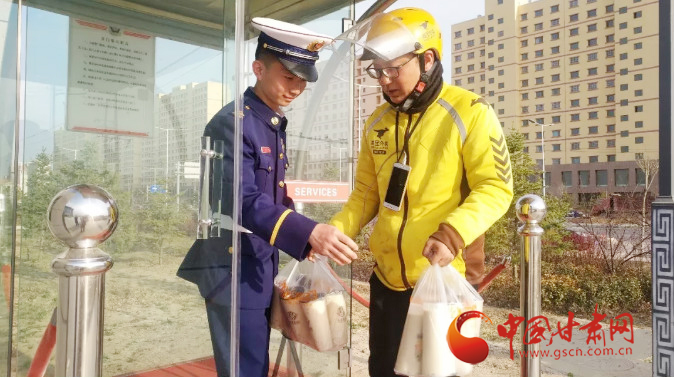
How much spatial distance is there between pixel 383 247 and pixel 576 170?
201 ft

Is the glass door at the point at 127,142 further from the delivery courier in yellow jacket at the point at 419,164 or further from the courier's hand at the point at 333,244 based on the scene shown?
the courier's hand at the point at 333,244

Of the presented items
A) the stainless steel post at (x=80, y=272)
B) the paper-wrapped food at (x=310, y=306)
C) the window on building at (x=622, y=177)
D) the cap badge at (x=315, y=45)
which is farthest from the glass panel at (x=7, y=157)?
the window on building at (x=622, y=177)

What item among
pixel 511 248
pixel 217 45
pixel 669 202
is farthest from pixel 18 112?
pixel 511 248

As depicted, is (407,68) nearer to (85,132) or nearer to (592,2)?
(85,132)

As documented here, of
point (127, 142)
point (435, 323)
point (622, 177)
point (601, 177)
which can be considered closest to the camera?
point (435, 323)

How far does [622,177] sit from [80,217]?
194 feet

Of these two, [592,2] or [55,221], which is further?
[592,2]

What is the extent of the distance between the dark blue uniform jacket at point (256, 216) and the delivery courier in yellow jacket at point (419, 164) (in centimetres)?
34

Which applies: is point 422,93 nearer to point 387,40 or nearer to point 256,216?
point 387,40

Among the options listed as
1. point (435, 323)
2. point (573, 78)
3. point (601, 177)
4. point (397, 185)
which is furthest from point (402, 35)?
point (573, 78)

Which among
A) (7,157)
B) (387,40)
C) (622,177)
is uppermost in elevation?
(622,177)

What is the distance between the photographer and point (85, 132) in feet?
9.00

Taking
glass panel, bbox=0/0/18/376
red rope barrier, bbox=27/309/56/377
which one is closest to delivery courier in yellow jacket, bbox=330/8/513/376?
red rope barrier, bbox=27/309/56/377

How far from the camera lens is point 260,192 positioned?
1972mm
